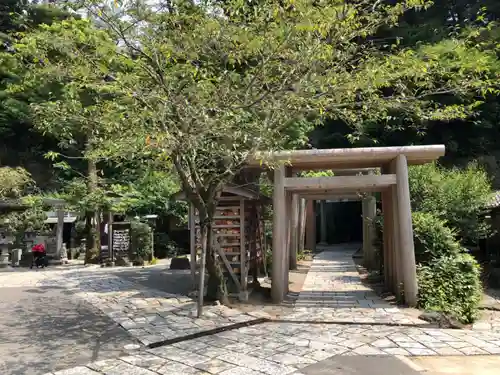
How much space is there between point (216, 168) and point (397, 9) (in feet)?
14.0

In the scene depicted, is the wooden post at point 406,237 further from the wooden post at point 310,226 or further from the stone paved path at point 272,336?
the wooden post at point 310,226

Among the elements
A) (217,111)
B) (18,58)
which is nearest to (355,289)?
(217,111)

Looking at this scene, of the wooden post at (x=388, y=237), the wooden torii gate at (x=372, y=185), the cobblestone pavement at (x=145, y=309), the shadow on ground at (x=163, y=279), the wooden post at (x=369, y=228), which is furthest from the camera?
the wooden post at (x=369, y=228)

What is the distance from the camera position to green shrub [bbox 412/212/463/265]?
8633 mm

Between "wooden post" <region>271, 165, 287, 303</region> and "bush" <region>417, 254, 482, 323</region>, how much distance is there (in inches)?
105

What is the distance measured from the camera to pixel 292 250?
46.6ft

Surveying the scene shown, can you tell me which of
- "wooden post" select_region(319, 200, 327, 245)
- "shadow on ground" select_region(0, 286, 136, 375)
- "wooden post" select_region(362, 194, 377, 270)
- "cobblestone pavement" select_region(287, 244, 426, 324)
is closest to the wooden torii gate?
"cobblestone pavement" select_region(287, 244, 426, 324)

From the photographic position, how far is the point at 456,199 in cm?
1156

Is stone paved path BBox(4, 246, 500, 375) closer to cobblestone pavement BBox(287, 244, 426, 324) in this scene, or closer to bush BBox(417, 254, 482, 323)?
cobblestone pavement BBox(287, 244, 426, 324)

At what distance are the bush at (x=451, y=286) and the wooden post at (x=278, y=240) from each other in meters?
2.66

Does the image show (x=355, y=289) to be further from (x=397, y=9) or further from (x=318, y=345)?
(x=397, y=9)

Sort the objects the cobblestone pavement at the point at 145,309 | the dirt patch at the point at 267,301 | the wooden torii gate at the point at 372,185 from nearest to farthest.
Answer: the cobblestone pavement at the point at 145,309, the dirt patch at the point at 267,301, the wooden torii gate at the point at 372,185

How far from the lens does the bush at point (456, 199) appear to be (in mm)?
11477

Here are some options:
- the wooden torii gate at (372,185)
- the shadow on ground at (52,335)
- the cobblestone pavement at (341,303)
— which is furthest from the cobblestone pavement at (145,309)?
the wooden torii gate at (372,185)
